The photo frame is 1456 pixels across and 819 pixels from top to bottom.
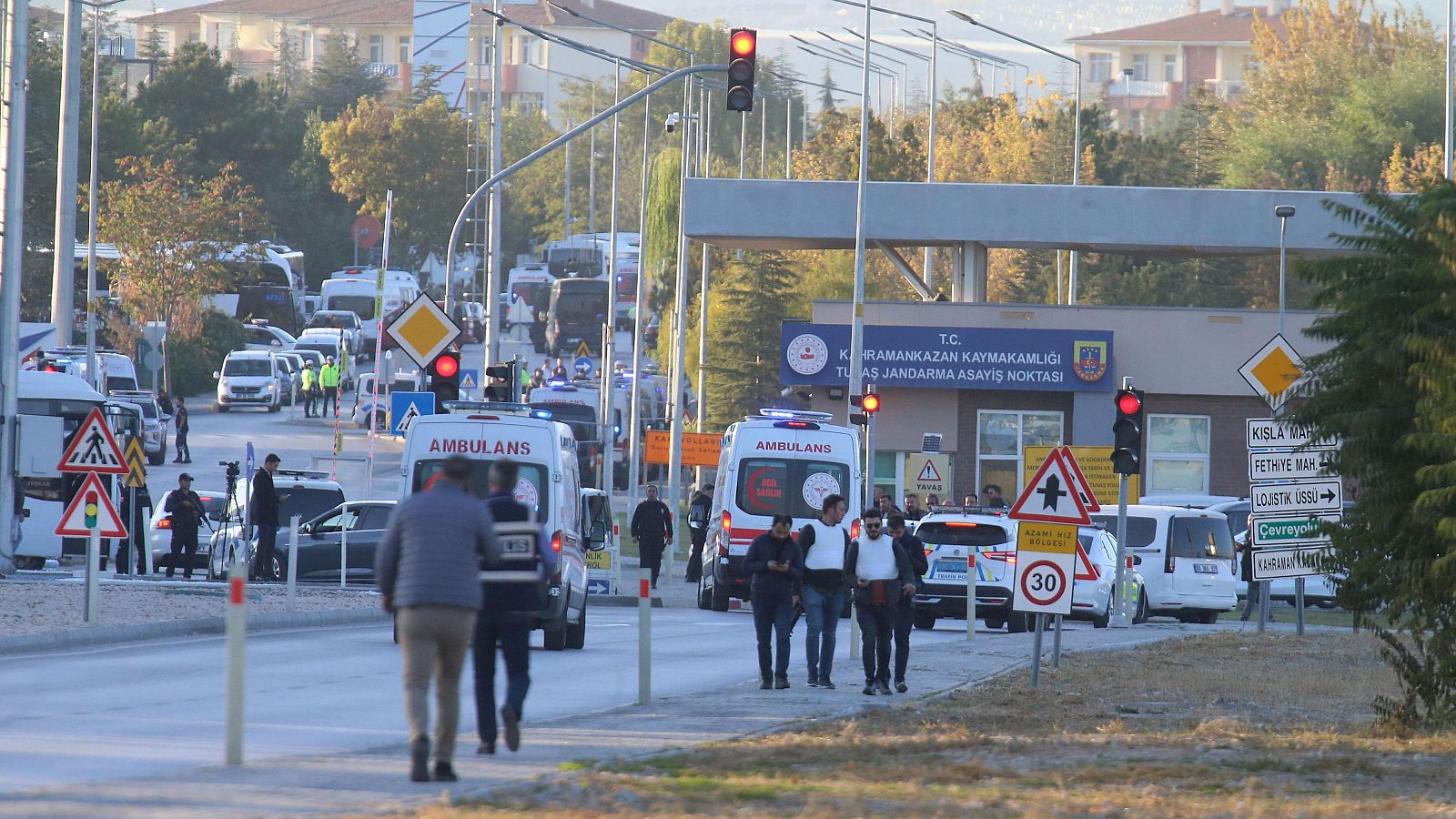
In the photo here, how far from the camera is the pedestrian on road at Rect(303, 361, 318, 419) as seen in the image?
68812 mm

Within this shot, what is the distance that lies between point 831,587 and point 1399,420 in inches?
206

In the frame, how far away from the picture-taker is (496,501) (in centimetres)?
1327

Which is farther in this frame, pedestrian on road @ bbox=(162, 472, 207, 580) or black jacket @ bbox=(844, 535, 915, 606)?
pedestrian on road @ bbox=(162, 472, 207, 580)

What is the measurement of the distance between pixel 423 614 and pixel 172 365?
226ft

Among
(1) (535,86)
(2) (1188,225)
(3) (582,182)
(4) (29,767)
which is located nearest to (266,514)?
(4) (29,767)

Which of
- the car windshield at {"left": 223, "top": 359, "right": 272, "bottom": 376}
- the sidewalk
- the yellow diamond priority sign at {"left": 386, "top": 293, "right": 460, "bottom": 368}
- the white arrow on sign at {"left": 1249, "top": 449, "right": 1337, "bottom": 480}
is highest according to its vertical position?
the car windshield at {"left": 223, "top": 359, "right": 272, "bottom": 376}

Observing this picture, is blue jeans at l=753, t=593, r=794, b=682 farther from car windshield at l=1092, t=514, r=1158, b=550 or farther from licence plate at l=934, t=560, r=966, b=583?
car windshield at l=1092, t=514, r=1158, b=550

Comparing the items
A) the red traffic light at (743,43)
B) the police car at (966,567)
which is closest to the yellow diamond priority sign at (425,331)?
the red traffic light at (743,43)

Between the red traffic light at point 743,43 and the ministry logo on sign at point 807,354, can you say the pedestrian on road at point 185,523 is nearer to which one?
the red traffic light at point 743,43

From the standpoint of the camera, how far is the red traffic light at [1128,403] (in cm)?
2658

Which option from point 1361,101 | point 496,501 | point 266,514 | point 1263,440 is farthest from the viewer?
point 1361,101

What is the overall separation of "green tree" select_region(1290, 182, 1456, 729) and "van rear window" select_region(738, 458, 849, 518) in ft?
48.6

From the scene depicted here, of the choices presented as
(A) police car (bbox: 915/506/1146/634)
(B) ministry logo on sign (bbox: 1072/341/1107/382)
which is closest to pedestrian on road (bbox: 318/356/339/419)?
(B) ministry logo on sign (bbox: 1072/341/1107/382)

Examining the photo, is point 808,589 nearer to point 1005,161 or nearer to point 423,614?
point 423,614
